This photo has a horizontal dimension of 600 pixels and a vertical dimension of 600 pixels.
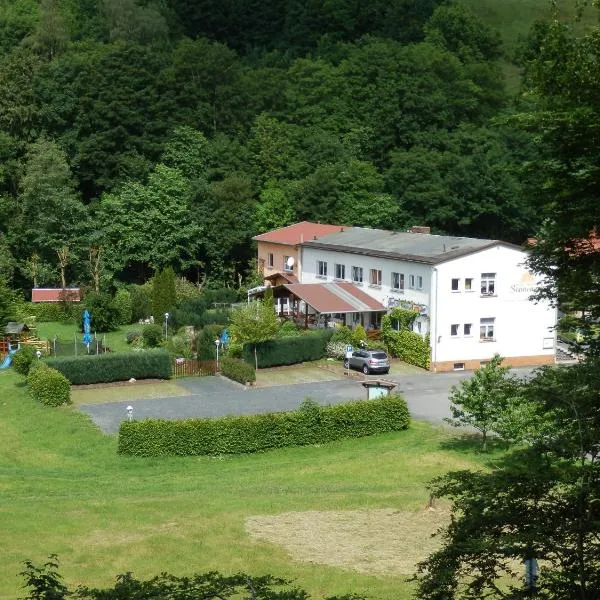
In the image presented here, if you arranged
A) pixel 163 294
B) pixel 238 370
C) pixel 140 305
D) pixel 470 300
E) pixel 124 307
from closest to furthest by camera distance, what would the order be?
pixel 238 370
pixel 470 300
pixel 163 294
pixel 124 307
pixel 140 305

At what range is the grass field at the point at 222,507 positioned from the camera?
2081cm

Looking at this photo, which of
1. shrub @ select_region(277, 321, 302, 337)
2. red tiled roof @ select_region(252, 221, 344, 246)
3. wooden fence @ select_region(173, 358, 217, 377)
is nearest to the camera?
wooden fence @ select_region(173, 358, 217, 377)

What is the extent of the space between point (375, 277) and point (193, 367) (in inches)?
421

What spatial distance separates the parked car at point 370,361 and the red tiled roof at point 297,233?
1267 cm

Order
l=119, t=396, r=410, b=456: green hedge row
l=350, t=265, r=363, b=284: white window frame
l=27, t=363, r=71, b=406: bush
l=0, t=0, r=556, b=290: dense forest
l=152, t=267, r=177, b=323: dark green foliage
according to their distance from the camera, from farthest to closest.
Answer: l=0, t=0, r=556, b=290: dense forest
l=152, t=267, r=177, b=323: dark green foliage
l=350, t=265, r=363, b=284: white window frame
l=27, t=363, r=71, b=406: bush
l=119, t=396, r=410, b=456: green hedge row

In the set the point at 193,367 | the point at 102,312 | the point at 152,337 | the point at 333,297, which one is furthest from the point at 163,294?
the point at 193,367

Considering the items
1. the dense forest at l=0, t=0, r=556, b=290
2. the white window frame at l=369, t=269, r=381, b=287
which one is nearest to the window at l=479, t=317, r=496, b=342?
the white window frame at l=369, t=269, r=381, b=287

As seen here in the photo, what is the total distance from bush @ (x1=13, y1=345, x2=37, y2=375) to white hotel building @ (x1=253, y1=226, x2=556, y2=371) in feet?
50.8

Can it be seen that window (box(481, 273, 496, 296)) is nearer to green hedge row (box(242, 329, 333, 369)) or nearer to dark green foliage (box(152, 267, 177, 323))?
green hedge row (box(242, 329, 333, 369))

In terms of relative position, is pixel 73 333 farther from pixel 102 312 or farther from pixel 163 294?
pixel 163 294

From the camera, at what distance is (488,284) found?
4291 cm

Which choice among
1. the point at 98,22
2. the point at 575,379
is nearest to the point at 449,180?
the point at 98,22

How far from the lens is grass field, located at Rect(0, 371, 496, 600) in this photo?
2081 centimetres

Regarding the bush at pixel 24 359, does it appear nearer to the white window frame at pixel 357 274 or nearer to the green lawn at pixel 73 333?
the green lawn at pixel 73 333
